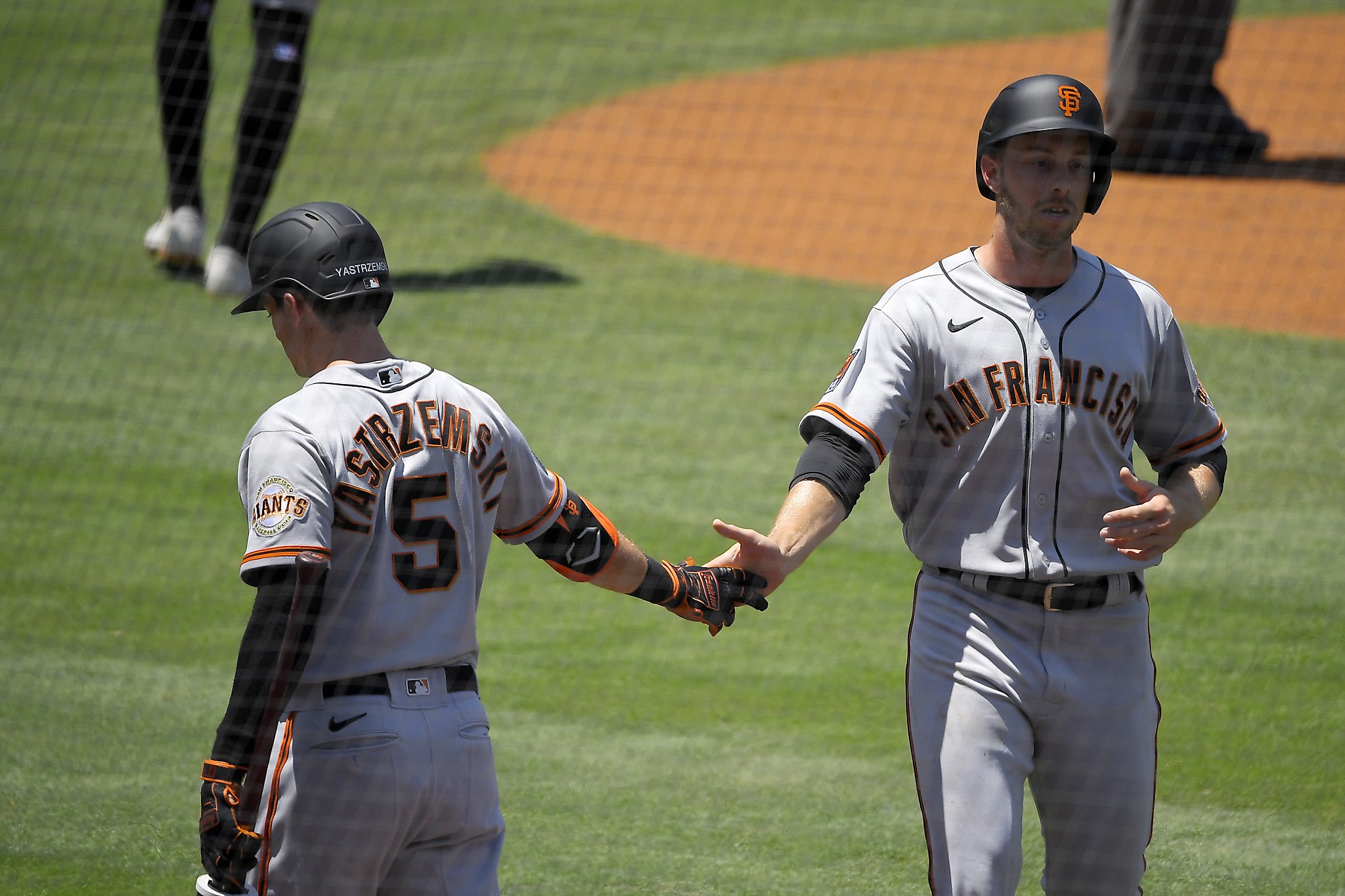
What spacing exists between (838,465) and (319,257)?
1.06m

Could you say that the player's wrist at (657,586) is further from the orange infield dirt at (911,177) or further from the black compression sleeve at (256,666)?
the orange infield dirt at (911,177)

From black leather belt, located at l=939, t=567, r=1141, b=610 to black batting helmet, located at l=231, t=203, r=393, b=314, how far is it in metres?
1.29

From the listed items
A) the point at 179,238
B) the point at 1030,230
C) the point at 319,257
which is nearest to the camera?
the point at 319,257

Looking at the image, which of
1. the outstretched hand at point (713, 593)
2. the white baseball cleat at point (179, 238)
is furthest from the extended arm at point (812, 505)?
the white baseball cleat at point (179, 238)

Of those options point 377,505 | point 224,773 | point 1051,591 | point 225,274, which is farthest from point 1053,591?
point 225,274

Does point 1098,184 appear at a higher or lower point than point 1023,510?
higher

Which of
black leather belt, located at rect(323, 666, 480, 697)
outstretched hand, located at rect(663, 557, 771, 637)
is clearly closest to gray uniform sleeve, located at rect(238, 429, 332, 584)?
black leather belt, located at rect(323, 666, 480, 697)

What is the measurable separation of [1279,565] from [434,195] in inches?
345

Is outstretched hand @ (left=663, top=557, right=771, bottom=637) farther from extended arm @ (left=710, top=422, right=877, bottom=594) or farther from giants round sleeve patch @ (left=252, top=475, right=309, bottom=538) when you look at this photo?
giants round sleeve patch @ (left=252, top=475, right=309, bottom=538)

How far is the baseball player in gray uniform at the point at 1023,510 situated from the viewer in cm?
279

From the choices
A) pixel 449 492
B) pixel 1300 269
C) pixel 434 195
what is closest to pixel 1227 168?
pixel 1300 269

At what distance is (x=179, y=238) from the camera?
1081 cm

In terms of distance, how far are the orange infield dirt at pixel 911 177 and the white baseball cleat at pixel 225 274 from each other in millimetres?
3221

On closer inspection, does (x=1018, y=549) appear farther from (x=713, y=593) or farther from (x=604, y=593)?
(x=604, y=593)
